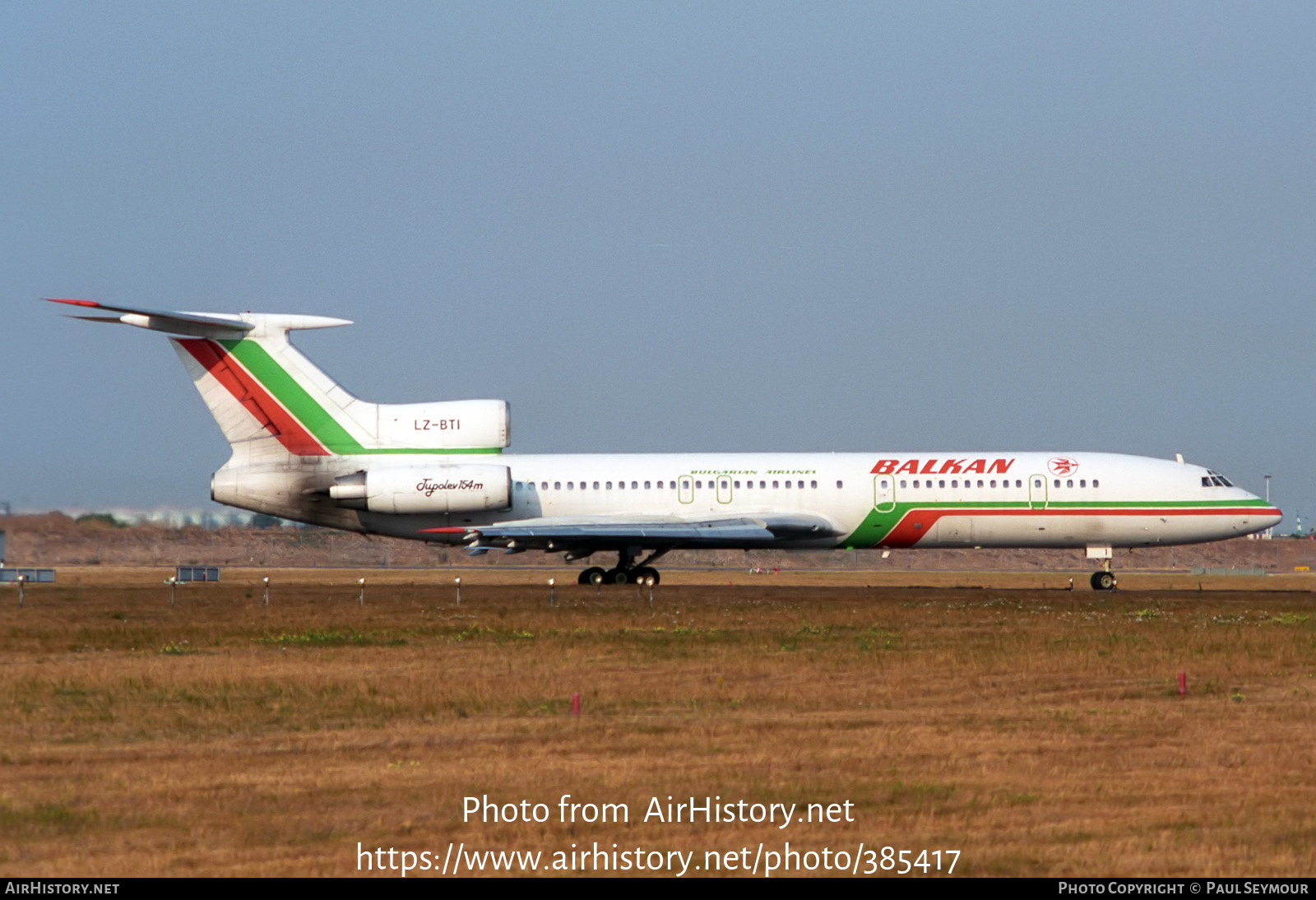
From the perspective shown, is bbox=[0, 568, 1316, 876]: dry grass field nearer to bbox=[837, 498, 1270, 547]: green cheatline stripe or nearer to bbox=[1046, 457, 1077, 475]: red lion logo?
bbox=[837, 498, 1270, 547]: green cheatline stripe

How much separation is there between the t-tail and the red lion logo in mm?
15498

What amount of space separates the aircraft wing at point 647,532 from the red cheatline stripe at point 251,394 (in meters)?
5.46

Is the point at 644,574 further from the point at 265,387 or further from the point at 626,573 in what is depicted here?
the point at 265,387

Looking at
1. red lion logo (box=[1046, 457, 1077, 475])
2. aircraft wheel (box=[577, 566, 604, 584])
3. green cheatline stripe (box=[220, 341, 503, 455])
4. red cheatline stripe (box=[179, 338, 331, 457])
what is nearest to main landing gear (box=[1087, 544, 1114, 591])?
red lion logo (box=[1046, 457, 1077, 475])

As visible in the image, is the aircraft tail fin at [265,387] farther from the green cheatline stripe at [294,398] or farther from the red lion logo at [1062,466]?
the red lion logo at [1062,466]

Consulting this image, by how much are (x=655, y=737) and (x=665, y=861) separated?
481 centimetres

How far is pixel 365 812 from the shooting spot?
1123 centimetres

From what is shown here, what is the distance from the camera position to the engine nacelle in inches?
1626

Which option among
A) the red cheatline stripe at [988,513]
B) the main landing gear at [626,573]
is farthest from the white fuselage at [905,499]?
the main landing gear at [626,573]

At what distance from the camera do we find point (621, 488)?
42781 mm

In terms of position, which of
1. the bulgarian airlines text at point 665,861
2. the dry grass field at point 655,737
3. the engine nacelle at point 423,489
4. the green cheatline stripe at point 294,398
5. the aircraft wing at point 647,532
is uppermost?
the green cheatline stripe at point 294,398

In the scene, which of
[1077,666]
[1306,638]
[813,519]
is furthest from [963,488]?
[1077,666]

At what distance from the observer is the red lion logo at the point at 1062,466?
42.4 m
